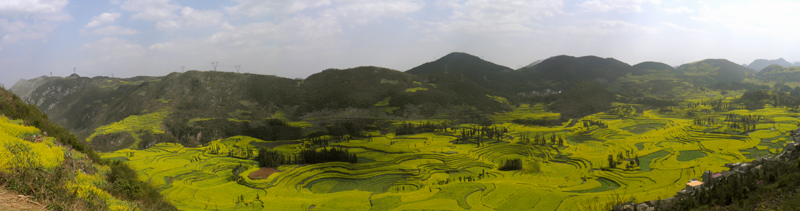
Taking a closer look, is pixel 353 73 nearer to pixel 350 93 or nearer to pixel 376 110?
pixel 350 93

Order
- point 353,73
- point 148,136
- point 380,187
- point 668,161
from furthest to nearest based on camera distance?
point 353,73
point 148,136
point 668,161
point 380,187

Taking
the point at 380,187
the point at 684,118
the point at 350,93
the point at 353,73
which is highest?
the point at 353,73

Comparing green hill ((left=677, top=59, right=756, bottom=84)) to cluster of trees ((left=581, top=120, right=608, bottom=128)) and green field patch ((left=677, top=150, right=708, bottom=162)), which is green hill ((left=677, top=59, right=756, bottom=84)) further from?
green field patch ((left=677, top=150, right=708, bottom=162))

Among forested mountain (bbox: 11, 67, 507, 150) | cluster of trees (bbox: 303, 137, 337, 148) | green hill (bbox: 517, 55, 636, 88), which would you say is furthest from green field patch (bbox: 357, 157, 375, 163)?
green hill (bbox: 517, 55, 636, 88)

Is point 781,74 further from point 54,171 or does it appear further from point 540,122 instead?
point 54,171

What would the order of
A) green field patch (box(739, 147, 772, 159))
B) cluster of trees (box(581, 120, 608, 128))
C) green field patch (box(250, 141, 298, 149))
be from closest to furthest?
green field patch (box(739, 147, 772, 159)) < green field patch (box(250, 141, 298, 149)) < cluster of trees (box(581, 120, 608, 128))

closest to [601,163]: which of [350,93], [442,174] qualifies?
[442,174]

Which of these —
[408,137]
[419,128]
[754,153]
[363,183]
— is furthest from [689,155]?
[419,128]
